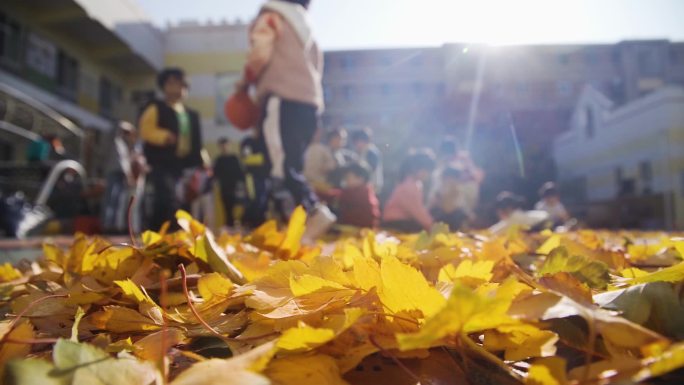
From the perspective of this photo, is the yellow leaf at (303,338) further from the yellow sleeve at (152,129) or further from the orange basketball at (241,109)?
the yellow sleeve at (152,129)

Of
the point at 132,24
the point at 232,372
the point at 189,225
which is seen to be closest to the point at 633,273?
the point at 232,372

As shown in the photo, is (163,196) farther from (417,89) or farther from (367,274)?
(417,89)

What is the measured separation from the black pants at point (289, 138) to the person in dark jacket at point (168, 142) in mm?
1048

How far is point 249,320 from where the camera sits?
60cm

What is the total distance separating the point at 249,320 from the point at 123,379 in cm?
20

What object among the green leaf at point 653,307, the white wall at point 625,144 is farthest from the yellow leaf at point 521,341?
the white wall at point 625,144

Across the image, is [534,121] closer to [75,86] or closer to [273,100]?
[75,86]

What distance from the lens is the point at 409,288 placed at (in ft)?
1.57

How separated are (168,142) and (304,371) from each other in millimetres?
3853

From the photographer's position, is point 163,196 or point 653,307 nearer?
point 653,307

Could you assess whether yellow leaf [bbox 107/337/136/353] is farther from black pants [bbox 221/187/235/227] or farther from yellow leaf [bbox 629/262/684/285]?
black pants [bbox 221/187/235/227]

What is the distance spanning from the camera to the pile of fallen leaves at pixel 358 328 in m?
0.38

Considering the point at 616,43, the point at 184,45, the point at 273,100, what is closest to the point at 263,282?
the point at 273,100

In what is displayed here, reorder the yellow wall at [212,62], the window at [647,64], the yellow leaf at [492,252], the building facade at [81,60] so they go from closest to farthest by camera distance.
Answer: the yellow leaf at [492,252] → the building facade at [81,60] → the yellow wall at [212,62] → the window at [647,64]
